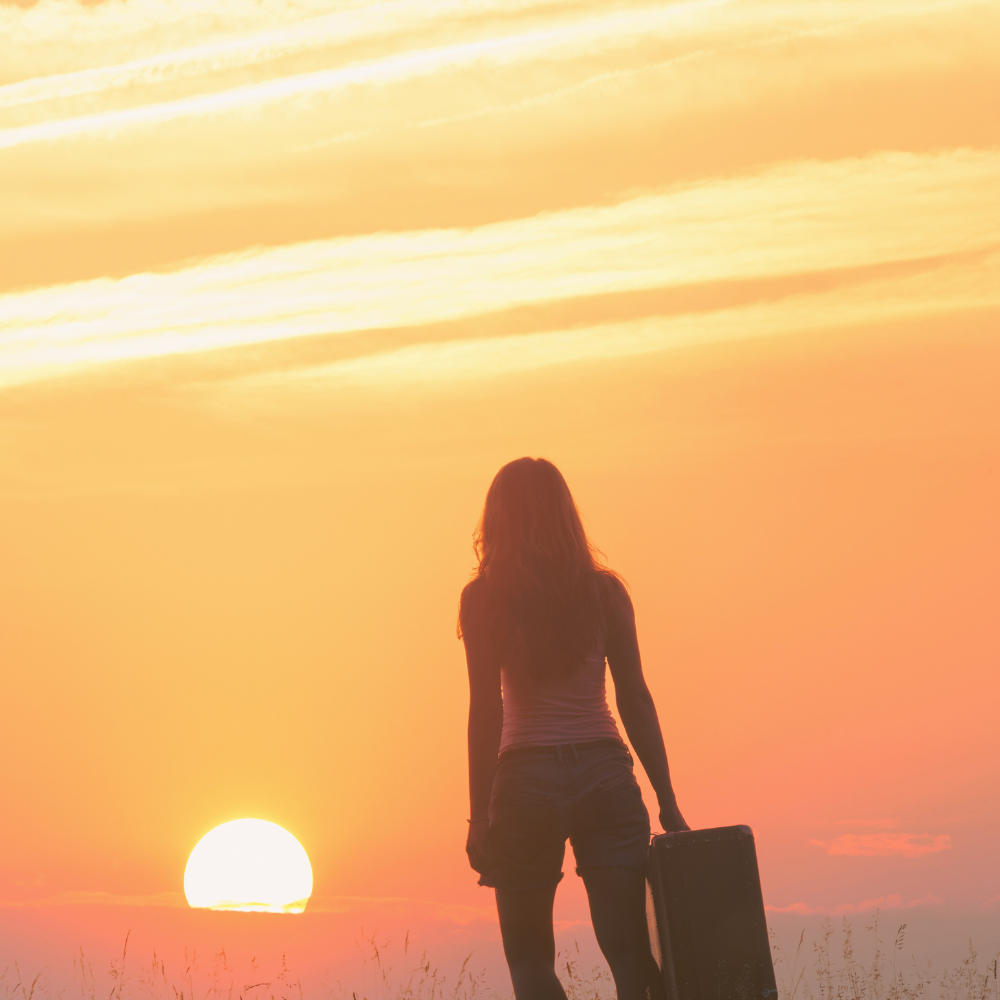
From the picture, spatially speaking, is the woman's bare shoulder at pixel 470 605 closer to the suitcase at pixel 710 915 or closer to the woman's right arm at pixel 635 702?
the woman's right arm at pixel 635 702

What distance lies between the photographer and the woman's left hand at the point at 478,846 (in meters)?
4.01

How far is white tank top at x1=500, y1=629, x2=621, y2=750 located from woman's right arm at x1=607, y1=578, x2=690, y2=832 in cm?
9

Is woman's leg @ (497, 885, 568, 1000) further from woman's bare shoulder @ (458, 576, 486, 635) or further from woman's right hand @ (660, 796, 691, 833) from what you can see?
woman's bare shoulder @ (458, 576, 486, 635)

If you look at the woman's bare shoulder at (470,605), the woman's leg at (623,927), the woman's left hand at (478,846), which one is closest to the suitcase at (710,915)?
the woman's leg at (623,927)

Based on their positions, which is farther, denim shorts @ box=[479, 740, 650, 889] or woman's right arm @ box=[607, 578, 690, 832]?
woman's right arm @ box=[607, 578, 690, 832]

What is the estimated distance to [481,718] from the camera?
163 inches

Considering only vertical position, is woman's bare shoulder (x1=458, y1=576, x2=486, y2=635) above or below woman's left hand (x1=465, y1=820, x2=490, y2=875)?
above

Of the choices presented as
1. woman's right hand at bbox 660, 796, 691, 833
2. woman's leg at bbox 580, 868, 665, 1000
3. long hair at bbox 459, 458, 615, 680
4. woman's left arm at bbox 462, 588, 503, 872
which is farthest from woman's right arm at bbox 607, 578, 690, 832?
woman's left arm at bbox 462, 588, 503, 872

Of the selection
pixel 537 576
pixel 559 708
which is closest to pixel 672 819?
pixel 559 708

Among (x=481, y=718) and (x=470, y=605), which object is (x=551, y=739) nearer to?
(x=481, y=718)

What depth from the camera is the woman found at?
3953 mm

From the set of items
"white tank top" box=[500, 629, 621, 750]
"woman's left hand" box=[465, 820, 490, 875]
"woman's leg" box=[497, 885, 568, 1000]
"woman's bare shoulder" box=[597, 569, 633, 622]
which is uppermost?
"woman's bare shoulder" box=[597, 569, 633, 622]

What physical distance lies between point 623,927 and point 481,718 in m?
0.84

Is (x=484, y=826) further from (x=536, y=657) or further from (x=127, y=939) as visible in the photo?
(x=127, y=939)
